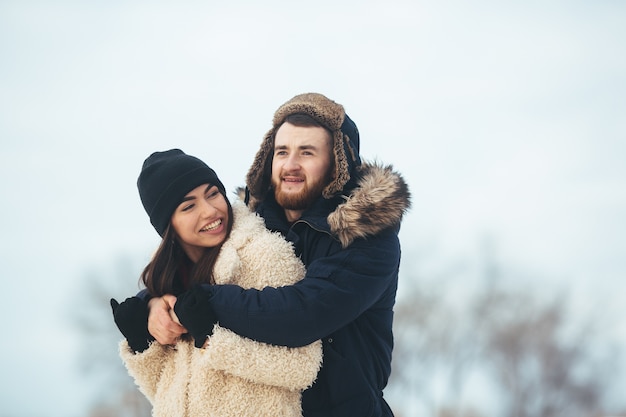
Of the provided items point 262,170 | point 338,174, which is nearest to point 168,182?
point 262,170

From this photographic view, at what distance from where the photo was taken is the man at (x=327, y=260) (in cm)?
228

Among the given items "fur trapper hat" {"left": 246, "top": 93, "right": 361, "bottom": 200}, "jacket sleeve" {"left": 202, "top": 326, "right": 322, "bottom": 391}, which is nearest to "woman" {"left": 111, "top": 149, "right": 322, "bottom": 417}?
"jacket sleeve" {"left": 202, "top": 326, "right": 322, "bottom": 391}

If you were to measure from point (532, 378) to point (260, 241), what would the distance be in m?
12.7

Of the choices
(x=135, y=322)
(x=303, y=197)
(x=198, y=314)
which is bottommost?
(x=135, y=322)

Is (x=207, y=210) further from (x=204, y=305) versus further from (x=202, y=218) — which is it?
(x=204, y=305)

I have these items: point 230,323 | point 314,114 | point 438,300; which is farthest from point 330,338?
point 438,300

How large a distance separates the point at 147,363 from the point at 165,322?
0.26m

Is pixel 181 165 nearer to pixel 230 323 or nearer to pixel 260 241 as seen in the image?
pixel 260 241

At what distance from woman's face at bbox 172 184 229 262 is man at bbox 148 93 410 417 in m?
0.23

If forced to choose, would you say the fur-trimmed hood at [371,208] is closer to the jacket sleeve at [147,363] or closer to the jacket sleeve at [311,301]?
the jacket sleeve at [311,301]

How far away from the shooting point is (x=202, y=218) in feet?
8.36

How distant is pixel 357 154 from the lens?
2.85 m

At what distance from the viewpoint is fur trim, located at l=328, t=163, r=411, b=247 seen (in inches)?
96.8

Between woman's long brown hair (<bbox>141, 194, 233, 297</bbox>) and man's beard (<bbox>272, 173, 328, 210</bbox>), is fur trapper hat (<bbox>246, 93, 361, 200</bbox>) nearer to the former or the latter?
man's beard (<bbox>272, 173, 328, 210</bbox>)
